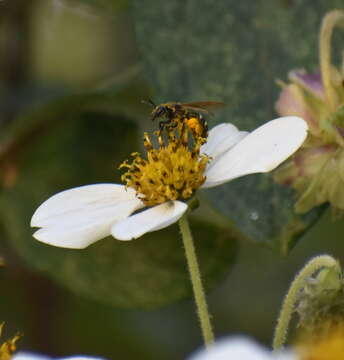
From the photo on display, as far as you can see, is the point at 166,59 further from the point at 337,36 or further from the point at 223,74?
the point at 337,36

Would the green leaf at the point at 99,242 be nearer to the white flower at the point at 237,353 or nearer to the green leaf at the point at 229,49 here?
the green leaf at the point at 229,49

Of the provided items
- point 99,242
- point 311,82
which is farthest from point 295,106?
point 99,242

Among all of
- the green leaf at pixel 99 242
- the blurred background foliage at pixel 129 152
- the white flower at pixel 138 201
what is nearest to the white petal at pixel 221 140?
the white flower at pixel 138 201

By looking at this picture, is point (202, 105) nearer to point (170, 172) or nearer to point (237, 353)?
point (170, 172)

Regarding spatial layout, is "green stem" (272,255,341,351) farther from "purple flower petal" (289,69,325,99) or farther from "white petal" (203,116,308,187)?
"purple flower petal" (289,69,325,99)

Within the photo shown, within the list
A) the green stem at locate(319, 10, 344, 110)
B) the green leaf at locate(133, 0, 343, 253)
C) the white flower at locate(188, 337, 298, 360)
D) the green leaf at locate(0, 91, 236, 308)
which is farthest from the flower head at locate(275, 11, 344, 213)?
the white flower at locate(188, 337, 298, 360)
